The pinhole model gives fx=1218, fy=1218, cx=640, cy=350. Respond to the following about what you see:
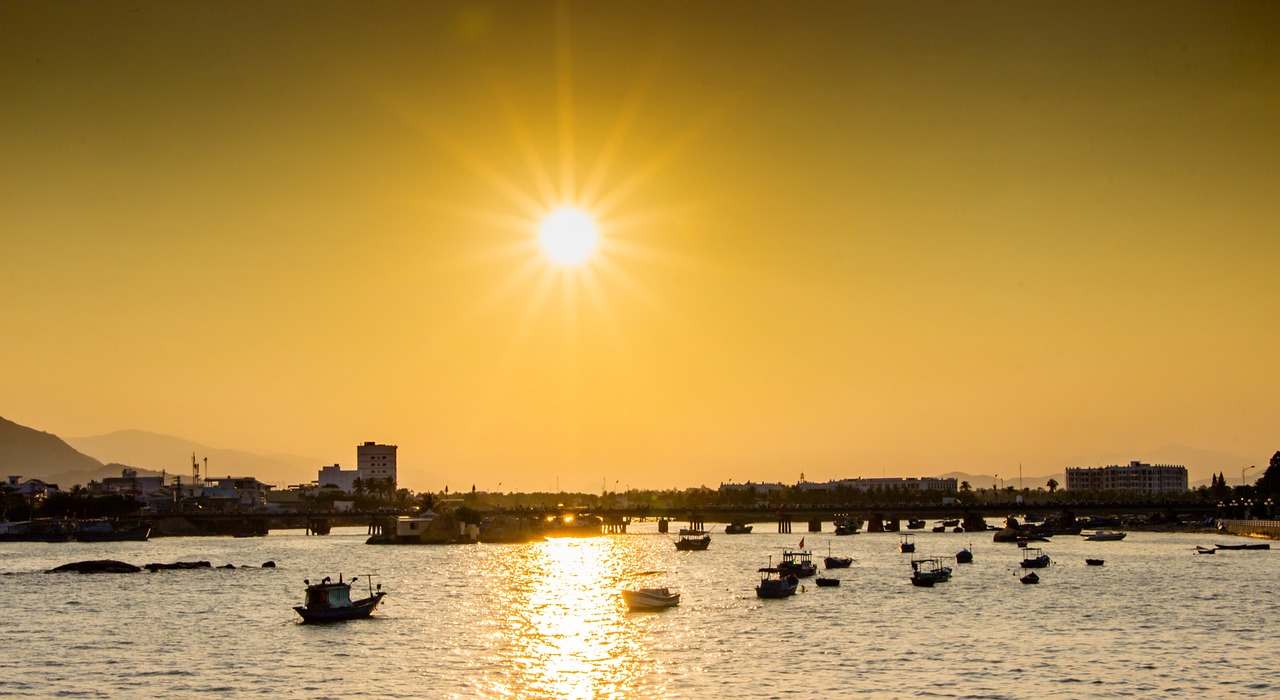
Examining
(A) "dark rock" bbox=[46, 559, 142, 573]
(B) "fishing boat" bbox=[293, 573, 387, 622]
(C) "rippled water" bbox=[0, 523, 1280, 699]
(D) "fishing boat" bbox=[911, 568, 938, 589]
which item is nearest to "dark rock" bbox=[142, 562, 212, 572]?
(A) "dark rock" bbox=[46, 559, 142, 573]

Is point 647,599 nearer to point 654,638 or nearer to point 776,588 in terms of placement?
point 776,588

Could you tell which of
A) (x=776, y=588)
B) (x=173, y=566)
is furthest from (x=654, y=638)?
(x=173, y=566)

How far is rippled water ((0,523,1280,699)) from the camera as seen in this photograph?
212 feet

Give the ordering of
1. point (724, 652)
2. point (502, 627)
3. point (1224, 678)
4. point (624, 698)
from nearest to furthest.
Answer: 1. point (624, 698)
2. point (1224, 678)
3. point (724, 652)
4. point (502, 627)

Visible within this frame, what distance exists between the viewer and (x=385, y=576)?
144 metres

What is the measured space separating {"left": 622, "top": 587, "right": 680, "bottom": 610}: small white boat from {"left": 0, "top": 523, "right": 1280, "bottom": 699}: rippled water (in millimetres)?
1672

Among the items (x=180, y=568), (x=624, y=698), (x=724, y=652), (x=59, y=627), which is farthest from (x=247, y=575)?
(x=624, y=698)

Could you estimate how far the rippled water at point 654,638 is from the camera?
6462cm

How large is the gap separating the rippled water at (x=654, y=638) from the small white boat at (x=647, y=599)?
1672mm

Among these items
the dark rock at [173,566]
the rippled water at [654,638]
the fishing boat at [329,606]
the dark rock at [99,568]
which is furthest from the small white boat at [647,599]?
the dark rock at [99,568]

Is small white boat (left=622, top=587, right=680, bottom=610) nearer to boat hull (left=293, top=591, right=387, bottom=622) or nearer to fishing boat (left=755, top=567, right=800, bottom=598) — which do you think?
fishing boat (left=755, top=567, right=800, bottom=598)

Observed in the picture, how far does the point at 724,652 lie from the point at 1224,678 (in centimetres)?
2817

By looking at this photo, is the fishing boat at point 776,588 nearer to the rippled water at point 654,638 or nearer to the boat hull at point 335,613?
the rippled water at point 654,638

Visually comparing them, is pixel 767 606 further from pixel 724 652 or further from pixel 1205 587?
pixel 1205 587
